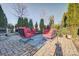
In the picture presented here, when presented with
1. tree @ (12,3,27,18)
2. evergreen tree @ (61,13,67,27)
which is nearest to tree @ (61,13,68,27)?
evergreen tree @ (61,13,67,27)

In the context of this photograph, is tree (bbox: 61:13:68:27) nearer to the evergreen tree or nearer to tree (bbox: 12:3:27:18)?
the evergreen tree

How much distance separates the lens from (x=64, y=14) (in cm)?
209

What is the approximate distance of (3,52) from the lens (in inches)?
82.6

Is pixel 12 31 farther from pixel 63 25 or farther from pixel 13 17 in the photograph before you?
pixel 63 25

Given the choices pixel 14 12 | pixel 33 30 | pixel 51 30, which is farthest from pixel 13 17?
pixel 51 30

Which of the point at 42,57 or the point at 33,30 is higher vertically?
the point at 33,30

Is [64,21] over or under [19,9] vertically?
under

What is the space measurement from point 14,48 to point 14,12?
0.30 m

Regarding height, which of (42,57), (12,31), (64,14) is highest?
(64,14)

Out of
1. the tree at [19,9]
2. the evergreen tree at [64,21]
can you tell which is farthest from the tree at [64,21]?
the tree at [19,9]

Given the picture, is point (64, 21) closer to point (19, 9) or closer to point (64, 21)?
point (64, 21)

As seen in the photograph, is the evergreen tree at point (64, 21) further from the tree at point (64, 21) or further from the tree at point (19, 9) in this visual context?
the tree at point (19, 9)

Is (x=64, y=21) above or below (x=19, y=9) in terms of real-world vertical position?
below

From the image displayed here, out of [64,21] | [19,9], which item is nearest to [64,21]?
[64,21]
